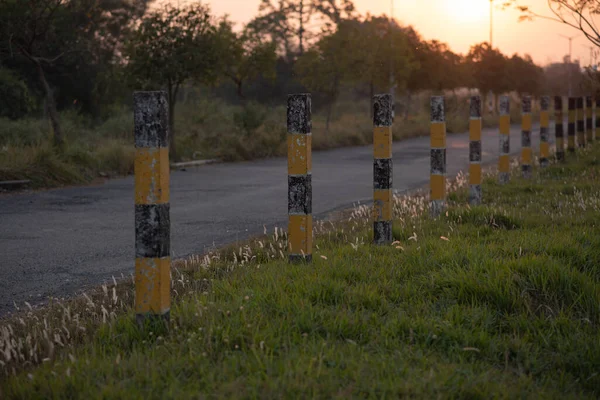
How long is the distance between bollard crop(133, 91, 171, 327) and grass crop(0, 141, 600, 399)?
15 centimetres

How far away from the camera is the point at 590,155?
14328mm

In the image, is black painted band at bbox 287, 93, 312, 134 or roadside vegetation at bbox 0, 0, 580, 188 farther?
roadside vegetation at bbox 0, 0, 580, 188

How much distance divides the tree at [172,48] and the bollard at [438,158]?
1107 cm

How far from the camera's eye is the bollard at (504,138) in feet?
35.7

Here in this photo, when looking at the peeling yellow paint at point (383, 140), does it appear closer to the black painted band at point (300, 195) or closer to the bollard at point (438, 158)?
the black painted band at point (300, 195)

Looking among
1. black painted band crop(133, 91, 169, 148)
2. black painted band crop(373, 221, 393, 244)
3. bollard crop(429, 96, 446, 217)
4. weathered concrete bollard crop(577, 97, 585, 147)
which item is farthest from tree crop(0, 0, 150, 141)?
black painted band crop(133, 91, 169, 148)

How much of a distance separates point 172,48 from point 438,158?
38.1 ft

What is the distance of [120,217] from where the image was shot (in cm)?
929

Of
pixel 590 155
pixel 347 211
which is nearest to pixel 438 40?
pixel 590 155

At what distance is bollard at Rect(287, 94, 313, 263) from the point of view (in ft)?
17.9

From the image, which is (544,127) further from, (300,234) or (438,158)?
(300,234)

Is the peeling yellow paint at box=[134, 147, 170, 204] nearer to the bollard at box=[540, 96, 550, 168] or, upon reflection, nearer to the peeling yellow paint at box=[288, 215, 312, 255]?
the peeling yellow paint at box=[288, 215, 312, 255]

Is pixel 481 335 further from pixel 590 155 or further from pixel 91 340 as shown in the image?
pixel 590 155

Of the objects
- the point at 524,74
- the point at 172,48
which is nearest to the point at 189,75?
the point at 172,48
